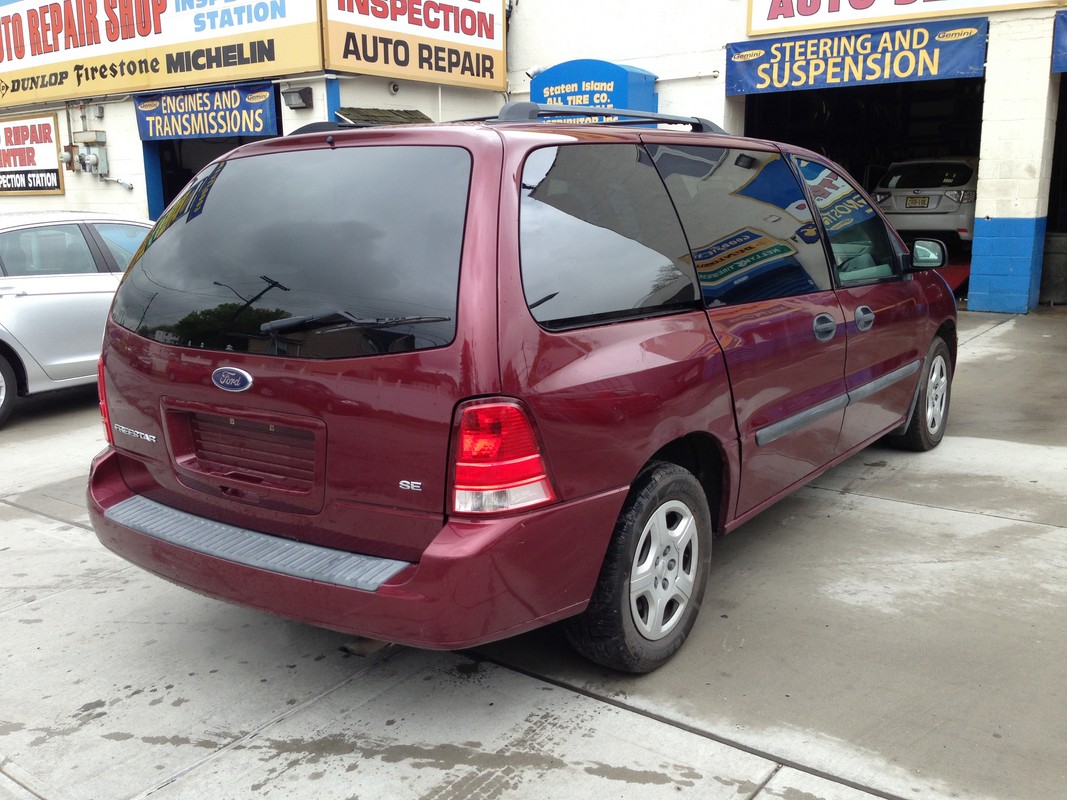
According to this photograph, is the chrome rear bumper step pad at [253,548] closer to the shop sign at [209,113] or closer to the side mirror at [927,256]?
the side mirror at [927,256]

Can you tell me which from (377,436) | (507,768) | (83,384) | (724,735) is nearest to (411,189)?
(377,436)

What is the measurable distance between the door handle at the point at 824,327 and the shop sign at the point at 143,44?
10254 millimetres

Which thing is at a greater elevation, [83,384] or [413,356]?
[413,356]

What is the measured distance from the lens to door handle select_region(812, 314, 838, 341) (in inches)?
160

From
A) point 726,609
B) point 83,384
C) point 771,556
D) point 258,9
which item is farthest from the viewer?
point 258,9

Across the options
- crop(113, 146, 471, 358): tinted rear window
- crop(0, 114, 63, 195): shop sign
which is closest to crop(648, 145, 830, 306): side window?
crop(113, 146, 471, 358): tinted rear window

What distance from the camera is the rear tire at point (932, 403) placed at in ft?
18.2

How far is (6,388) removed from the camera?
7016mm

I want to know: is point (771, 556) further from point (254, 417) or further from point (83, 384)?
point (83, 384)

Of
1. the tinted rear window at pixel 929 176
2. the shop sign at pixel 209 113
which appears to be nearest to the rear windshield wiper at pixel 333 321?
the shop sign at pixel 209 113

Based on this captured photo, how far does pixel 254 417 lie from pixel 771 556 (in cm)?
243

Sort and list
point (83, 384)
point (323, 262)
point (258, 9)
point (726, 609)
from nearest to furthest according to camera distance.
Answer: point (323, 262) → point (726, 609) → point (83, 384) → point (258, 9)

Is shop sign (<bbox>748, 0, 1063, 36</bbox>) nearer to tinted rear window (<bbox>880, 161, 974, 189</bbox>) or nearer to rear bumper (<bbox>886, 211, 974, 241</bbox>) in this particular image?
rear bumper (<bbox>886, 211, 974, 241</bbox>)

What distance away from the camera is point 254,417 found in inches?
115
